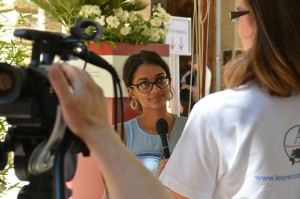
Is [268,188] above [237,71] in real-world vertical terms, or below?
below

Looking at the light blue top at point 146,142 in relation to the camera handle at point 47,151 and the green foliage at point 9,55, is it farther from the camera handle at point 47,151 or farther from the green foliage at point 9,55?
the camera handle at point 47,151

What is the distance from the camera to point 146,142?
1.77m

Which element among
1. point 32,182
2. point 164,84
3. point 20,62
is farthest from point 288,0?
point 20,62

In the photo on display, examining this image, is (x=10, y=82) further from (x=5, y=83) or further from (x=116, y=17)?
(x=116, y=17)

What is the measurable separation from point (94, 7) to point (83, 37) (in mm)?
1448

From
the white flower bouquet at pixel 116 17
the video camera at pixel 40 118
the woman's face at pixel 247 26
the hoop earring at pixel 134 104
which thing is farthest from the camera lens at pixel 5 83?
the white flower bouquet at pixel 116 17

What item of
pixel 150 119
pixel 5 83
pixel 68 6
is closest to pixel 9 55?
pixel 68 6

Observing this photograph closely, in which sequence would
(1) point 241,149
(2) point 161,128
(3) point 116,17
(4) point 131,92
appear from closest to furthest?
(1) point 241,149, (2) point 161,128, (4) point 131,92, (3) point 116,17

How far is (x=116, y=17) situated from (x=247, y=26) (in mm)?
1206

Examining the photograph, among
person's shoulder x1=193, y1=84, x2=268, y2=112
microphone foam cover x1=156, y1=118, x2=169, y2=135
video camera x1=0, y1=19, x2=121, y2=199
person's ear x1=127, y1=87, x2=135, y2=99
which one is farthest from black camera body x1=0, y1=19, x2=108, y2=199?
person's ear x1=127, y1=87, x2=135, y2=99

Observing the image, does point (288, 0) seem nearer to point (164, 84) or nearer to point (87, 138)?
point (87, 138)

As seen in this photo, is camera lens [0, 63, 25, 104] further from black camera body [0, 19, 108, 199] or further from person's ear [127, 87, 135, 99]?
person's ear [127, 87, 135, 99]

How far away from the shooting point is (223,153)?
0.88 m

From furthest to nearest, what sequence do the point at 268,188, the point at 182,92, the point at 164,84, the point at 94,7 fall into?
the point at 182,92, the point at 94,7, the point at 164,84, the point at 268,188
